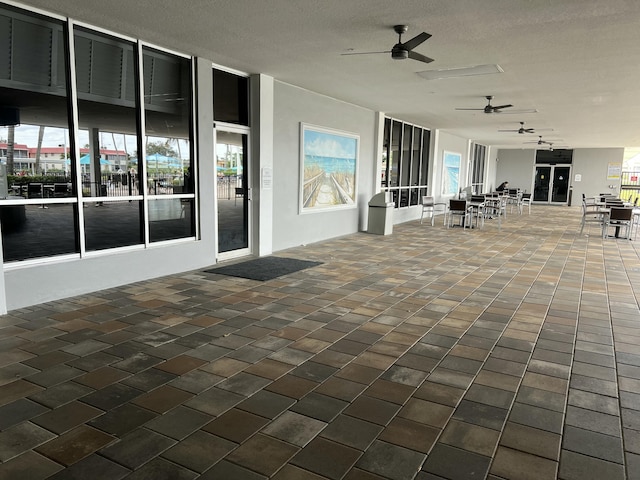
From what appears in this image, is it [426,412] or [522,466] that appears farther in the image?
[426,412]

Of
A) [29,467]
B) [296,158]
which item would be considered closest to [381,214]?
[296,158]

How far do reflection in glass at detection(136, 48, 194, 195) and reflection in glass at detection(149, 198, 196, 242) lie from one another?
0.14 meters

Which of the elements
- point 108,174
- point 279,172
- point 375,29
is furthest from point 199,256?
point 375,29

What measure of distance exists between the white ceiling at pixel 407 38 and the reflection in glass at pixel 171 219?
5.86 feet

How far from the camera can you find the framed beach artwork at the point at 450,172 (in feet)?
47.3

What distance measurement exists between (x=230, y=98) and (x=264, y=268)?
245 cm

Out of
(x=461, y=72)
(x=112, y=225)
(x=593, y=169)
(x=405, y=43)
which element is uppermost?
(x=461, y=72)

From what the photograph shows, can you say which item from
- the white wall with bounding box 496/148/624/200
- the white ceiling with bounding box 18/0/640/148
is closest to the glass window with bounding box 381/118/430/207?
the white ceiling with bounding box 18/0/640/148

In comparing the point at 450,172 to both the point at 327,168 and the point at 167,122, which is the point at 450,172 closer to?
the point at 327,168

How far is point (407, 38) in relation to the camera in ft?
15.0

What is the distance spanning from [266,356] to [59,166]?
286cm

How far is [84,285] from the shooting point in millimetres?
4539

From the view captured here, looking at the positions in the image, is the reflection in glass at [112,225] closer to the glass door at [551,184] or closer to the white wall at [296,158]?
the white wall at [296,158]

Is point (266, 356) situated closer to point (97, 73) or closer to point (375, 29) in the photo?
point (375, 29)
